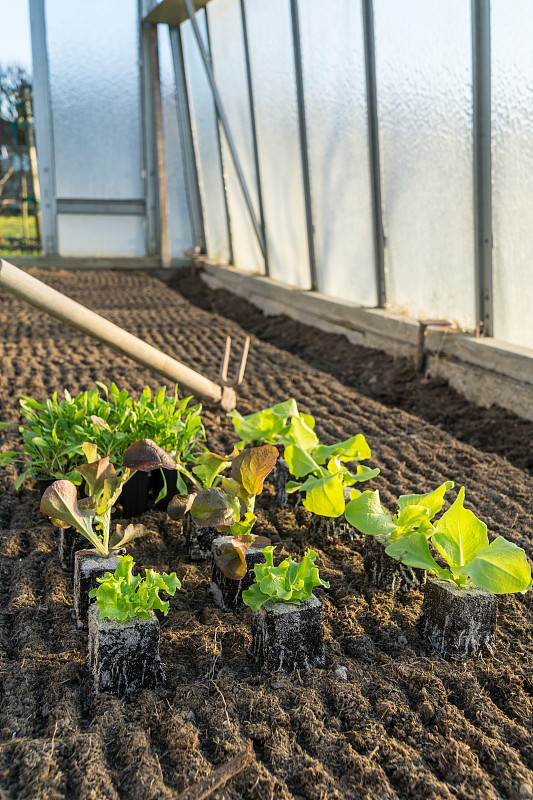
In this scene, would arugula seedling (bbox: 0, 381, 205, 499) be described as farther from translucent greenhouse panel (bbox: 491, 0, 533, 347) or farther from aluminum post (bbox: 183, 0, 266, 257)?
aluminum post (bbox: 183, 0, 266, 257)

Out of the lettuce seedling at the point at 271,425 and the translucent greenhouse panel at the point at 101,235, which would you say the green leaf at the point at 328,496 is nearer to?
the lettuce seedling at the point at 271,425

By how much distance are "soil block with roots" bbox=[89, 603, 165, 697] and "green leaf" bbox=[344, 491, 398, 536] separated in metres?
0.61

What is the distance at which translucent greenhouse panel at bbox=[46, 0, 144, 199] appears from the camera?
8.55m

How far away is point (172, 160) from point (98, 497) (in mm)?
8061

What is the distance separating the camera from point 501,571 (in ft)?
5.35

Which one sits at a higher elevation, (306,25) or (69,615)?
(306,25)

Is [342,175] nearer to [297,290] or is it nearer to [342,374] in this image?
[297,290]

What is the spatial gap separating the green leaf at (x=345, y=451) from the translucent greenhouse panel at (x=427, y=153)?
6.33ft

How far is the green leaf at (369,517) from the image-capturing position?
1.88 metres

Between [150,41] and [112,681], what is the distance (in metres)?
8.74

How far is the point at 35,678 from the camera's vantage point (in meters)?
1.55

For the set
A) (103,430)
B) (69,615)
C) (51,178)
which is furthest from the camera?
(51,178)

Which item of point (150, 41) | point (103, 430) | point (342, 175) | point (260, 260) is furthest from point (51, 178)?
point (103, 430)

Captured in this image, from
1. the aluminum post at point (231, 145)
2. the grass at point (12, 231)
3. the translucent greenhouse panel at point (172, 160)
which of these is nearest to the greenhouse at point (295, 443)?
the aluminum post at point (231, 145)
